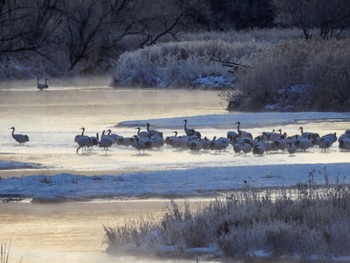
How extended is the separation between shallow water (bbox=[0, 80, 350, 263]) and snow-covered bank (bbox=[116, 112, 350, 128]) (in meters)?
0.66

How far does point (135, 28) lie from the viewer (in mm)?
70000

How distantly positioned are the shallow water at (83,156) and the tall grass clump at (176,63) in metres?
4.70

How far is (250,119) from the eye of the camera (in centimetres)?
3384

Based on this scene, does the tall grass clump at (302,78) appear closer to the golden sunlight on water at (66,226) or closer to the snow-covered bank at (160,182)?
the snow-covered bank at (160,182)

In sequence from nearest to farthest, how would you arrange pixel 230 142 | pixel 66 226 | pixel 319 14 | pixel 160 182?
pixel 66 226
pixel 160 182
pixel 230 142
pixel 319 14

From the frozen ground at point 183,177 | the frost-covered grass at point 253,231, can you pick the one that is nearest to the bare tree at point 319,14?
the frozen ground at point 183,177

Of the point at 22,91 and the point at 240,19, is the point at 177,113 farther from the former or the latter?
the point at 240,19

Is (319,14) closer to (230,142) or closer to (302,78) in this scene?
(302,78)

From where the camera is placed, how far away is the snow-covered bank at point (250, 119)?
32.8 m

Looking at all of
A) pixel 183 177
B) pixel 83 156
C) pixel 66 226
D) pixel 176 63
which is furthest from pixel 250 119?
pixel 176 63

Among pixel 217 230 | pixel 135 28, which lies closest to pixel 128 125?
pixel 217 230

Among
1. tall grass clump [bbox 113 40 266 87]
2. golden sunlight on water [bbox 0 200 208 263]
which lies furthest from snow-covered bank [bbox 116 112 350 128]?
tall grass clump [bbox 113 40 266 87]

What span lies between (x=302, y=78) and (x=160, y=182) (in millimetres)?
19572

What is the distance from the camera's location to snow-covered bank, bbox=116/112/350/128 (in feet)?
108
